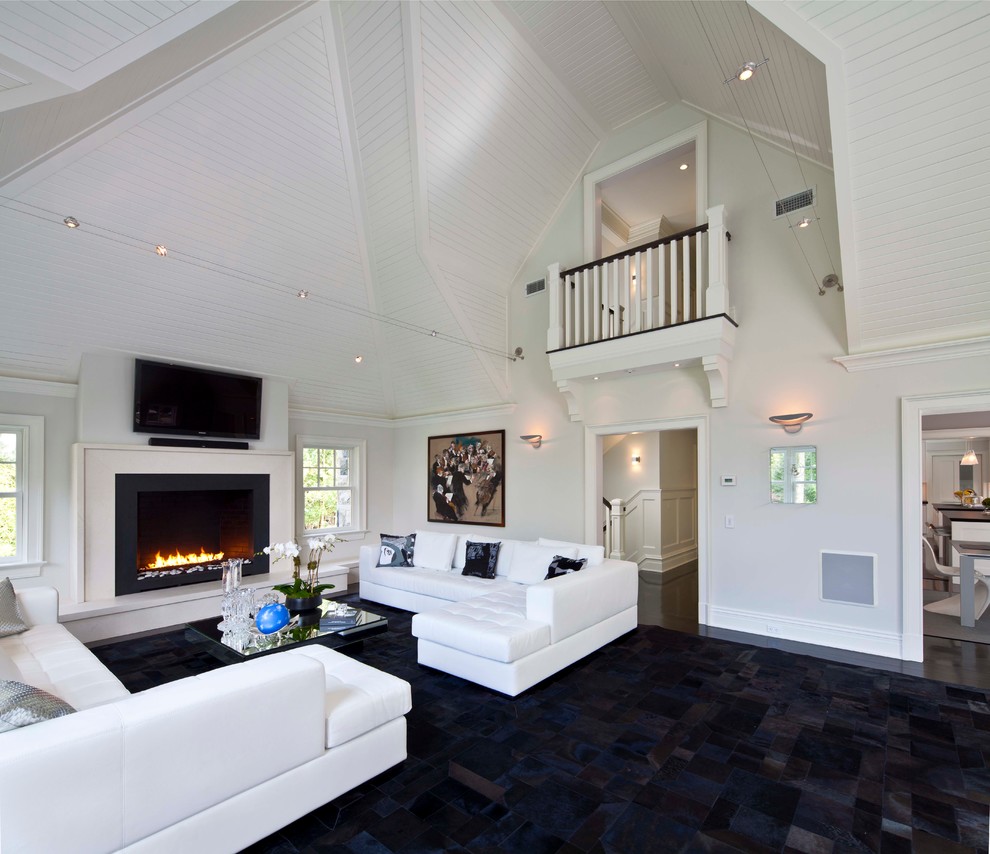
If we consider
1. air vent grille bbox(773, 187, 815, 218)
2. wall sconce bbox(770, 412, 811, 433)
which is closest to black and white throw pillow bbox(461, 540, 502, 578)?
wall sconce bbox(770, 412, 811, 433)

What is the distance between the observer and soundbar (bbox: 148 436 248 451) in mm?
5582

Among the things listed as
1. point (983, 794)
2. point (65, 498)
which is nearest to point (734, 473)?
point (983, 794)

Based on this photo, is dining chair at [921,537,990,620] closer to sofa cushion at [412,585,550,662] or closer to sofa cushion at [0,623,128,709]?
sofa cushion at [412,585,550,662]

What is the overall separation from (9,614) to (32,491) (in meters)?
1.89

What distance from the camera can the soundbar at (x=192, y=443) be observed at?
5582mm

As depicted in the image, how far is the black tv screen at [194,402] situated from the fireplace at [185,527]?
519 mm

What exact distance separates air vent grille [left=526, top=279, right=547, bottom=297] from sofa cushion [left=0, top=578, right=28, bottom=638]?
5622mm

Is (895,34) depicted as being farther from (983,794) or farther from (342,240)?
(342,240)

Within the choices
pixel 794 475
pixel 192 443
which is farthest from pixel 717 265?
pixel 192 443

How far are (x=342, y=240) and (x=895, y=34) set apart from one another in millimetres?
4602

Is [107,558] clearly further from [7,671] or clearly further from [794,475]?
[794,475]

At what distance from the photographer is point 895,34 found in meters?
2.90

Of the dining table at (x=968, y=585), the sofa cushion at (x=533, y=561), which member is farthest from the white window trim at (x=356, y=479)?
the dining table at (x=968, y=585)

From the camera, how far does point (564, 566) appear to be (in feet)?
15.0
